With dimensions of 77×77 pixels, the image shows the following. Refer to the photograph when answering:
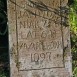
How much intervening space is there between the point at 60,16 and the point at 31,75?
962mm

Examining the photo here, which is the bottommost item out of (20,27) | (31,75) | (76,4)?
(31,75)

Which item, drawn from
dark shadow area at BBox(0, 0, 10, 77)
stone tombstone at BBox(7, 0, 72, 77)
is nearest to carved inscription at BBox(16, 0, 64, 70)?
stone tombstone at BBox(7, 0, 72, 77)

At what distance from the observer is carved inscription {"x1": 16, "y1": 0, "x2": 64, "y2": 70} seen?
5172mm

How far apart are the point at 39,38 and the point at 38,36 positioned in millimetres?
34

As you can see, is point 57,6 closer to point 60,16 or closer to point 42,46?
point 60,16

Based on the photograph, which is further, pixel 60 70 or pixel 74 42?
pixel 74 42

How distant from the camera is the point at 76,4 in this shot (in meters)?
5.72

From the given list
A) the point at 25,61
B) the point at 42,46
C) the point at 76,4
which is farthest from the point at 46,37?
the point at 76,4

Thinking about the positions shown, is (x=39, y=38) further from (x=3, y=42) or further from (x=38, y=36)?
(x=3, y=42)

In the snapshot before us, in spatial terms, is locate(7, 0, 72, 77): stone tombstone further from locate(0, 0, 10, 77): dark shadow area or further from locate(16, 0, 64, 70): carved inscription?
locate(0, 0, 10, 77): dark shadow area

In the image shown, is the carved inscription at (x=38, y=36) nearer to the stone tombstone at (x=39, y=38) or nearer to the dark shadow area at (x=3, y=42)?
the stone tombstone at (x=39, y=38)

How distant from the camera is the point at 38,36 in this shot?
17.2ft

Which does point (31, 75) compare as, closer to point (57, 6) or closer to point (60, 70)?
point (60, 70)

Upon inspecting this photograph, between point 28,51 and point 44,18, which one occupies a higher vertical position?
point 44,18
